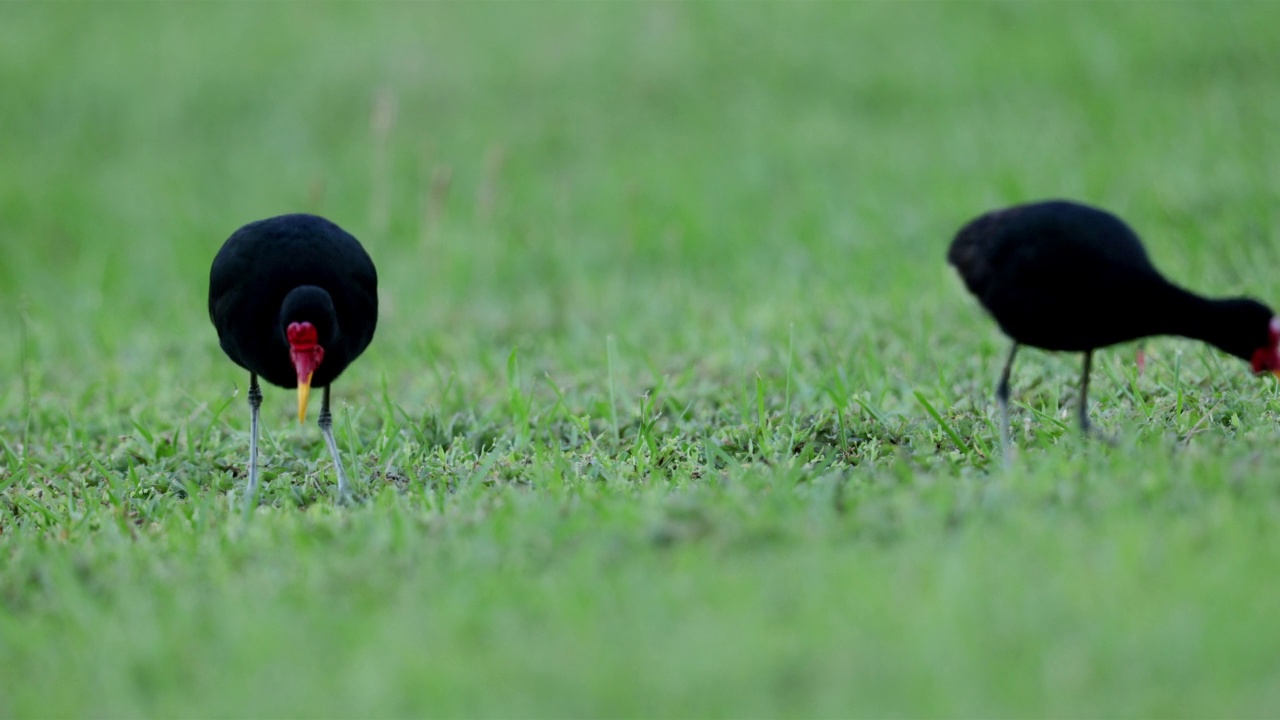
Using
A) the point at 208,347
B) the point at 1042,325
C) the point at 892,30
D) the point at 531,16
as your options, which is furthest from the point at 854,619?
the point at 531,16

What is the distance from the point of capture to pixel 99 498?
482 cm

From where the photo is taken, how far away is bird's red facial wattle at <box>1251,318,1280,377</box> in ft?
13.0

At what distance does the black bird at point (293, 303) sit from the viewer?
459 centimetres

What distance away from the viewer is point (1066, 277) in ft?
14.1

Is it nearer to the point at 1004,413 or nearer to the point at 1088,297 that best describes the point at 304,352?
the point at 1004,413

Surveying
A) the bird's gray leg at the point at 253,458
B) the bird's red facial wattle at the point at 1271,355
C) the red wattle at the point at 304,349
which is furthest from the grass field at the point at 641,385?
the red wattle at the point at 304,349

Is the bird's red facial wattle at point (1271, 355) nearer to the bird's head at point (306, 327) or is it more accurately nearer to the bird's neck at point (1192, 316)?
the bird's neck at point (1192, 316)

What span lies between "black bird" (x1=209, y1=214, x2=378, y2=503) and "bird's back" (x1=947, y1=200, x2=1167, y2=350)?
243 cm

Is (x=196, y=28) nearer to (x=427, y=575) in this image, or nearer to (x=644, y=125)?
(x=644, y=125)

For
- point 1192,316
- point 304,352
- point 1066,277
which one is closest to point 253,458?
point 304,352

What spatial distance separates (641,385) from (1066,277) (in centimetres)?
225

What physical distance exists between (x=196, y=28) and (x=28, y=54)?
1.87 m

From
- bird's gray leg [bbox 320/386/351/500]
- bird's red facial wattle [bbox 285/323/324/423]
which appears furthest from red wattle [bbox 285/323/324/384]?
bird's gray leg [bbox 320/386/351/500]

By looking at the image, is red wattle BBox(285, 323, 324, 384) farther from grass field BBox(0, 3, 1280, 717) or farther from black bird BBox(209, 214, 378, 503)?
grass field BBox(0, 3, 1280, 717)
